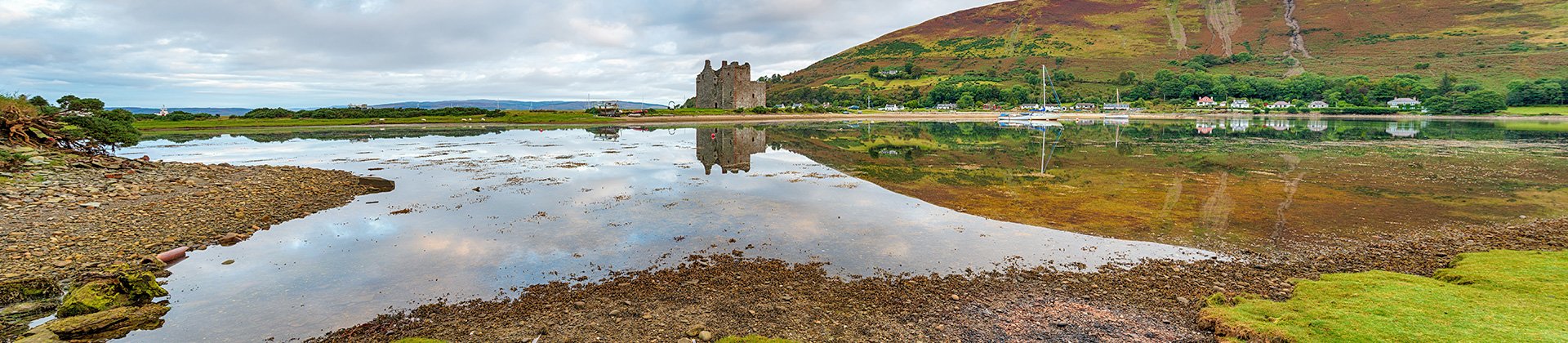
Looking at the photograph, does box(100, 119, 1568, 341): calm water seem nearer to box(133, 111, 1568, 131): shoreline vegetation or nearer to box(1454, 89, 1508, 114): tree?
box(133, 111, 1568, 131): shoreline vegetation

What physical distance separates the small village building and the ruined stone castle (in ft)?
333

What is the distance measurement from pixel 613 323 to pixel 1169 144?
140 ft

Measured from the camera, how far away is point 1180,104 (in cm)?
14288

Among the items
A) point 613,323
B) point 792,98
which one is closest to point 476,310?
point 613,323

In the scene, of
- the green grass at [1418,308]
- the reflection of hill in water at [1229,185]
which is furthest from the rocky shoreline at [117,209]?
the reflection of hill in water at [1229,185]

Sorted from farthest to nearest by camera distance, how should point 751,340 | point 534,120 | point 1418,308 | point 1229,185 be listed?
point 534,120
point 1229,185
point 1418,308
point 751,340

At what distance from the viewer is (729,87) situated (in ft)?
352

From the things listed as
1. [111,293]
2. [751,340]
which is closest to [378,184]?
[111,293]

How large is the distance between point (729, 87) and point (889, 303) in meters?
101

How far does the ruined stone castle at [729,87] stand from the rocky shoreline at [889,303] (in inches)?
3788

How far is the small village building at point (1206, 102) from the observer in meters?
141

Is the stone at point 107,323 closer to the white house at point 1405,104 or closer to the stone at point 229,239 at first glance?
the stone at point 229,239

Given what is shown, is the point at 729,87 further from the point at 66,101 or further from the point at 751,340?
the point at 751,340

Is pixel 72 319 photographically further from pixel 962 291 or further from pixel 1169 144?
pixel 1169 144
